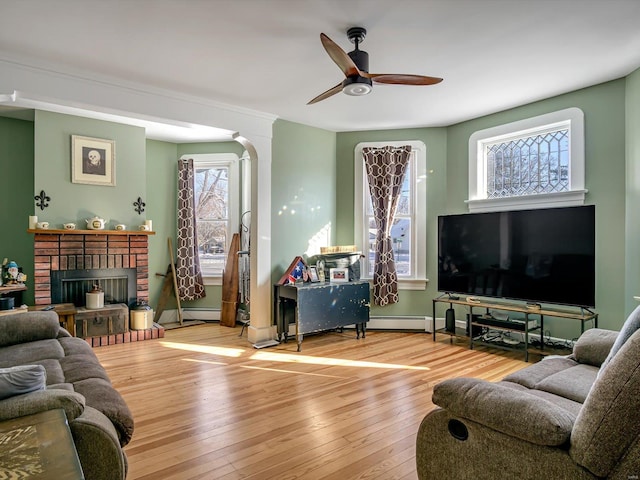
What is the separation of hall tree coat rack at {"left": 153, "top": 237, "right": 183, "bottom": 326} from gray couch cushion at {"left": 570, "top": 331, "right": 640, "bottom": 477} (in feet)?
17.0

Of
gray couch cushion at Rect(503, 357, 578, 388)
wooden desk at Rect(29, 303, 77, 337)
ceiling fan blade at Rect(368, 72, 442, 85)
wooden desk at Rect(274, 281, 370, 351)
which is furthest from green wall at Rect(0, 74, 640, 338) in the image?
ceiling fan blade at Rect(368, 72, 442, 85)

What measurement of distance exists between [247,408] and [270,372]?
2.53ft

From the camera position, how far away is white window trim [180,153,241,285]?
19.0 feet

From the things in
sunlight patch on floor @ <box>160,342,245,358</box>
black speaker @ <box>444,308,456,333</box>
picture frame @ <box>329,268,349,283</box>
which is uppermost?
Answer: picture frame @ <box>329,268,349,283</box>

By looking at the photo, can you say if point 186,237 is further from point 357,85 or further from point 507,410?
point 507,410

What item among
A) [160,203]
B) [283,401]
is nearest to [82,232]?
[160,203]

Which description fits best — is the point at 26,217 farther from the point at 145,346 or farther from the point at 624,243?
the point at 624,243

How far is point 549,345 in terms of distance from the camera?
13.2 ft

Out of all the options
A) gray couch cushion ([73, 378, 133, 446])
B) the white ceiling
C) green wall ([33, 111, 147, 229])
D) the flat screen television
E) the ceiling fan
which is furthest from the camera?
green wall ([33, 111, 147, 229])

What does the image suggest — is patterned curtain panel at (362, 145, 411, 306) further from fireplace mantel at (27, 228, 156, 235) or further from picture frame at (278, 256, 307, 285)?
fireplace mantel at (27, 228, 156, 235)

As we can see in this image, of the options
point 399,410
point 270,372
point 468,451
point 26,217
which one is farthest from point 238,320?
point 468,451

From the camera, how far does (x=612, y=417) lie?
115 cm

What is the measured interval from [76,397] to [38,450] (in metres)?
A: 0.53

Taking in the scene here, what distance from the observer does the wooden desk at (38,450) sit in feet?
2.70
